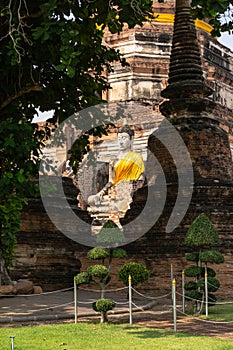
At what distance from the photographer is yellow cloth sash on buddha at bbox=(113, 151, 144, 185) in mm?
25609

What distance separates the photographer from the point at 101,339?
27.5ft

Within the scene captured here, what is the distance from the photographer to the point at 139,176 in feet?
83.1

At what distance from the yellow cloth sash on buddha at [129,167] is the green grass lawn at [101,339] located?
15845 millimetres

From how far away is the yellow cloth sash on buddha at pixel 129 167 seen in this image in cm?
2561

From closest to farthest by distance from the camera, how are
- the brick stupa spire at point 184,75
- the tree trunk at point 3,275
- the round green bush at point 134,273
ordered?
the round green bush at point 134,273 → the tree trunk at point 3,275 → the brick stupa spire at point 184,75

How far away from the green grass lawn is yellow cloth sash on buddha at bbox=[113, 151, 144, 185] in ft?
52.0

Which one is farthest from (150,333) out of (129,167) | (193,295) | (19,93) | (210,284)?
(129,167)

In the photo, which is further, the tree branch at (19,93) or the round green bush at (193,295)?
the round green bush at (193,295)

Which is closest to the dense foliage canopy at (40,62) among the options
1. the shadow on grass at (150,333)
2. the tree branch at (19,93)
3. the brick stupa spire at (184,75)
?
the tree branch at (19,93)

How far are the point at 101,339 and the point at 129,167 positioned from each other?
59.7ft

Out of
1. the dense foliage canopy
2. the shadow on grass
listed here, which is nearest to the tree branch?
the dense foliage canopy

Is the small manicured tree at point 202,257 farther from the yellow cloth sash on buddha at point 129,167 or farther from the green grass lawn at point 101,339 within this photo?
the yellow cloth sash on buddha at point 129,167

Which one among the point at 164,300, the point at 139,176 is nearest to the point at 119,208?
the point at 139,176

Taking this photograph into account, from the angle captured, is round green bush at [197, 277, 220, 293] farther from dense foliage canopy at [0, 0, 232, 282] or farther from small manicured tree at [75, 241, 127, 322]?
dense foliage canopy at [0, 0, 232, 282]
